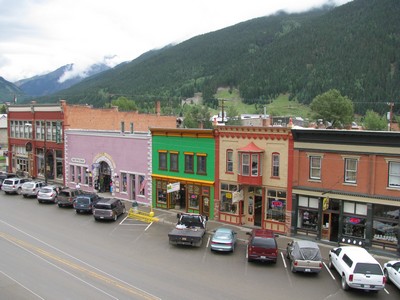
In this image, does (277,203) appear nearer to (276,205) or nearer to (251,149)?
(276,205)

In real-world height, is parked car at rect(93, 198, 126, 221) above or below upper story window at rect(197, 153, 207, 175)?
below

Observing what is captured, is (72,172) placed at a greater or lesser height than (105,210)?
greater

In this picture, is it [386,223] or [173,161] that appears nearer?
[386,223]

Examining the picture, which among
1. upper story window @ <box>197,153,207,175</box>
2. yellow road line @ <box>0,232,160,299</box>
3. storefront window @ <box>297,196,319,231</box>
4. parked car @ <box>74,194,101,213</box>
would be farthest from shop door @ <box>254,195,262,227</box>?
yellow road line @ <box>0,232,160,299</box>

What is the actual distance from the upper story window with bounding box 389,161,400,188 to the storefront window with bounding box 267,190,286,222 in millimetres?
7336

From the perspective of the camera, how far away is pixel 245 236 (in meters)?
30.0

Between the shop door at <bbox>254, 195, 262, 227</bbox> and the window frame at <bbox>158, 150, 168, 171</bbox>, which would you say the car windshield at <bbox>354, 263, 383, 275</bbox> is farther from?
the window frame at <bbox>158, 150, 168, 171</bbox>

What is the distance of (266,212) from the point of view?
3145 cm

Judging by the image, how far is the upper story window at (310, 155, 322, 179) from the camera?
29.4m

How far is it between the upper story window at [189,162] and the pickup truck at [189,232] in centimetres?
579

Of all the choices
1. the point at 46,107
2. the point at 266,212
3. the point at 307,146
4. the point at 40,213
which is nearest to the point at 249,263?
the point at 266,212

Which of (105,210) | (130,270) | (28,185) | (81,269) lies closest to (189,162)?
(105,210)

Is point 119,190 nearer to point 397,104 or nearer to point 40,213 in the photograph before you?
point 40,213

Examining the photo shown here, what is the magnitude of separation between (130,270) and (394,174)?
17227mm
